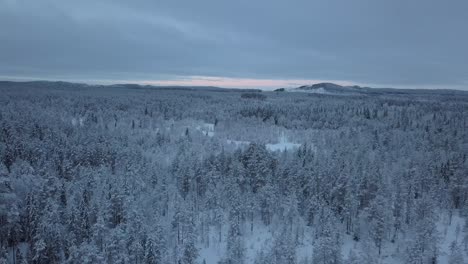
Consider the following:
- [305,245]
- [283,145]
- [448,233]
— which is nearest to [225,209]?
[305,245]

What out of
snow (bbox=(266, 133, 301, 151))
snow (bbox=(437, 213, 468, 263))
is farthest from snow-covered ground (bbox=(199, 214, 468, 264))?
snow (bbox=(266, 133, 301, 151))

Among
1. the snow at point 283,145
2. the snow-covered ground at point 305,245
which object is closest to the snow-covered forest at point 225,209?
the snow-covered ground at point 305,245

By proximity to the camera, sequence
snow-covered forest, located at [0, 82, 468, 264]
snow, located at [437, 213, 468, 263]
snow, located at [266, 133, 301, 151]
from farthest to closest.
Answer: snow, located at [266, 133, 301, 151] → snow, located at [437, 213, 468, 263] → snow-covered forest, located at [0, 82, 468, 264]

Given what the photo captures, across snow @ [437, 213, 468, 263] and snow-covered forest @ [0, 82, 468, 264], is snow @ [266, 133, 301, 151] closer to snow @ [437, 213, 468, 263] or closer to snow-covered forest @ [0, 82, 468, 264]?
snow-covered forest @ [0, 82, 468, 264]

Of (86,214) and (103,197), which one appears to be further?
(103,197)

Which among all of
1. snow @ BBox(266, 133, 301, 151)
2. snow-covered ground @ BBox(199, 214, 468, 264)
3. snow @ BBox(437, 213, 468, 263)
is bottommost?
snow-covered ground @ BBox(199, 214, 468, 264)

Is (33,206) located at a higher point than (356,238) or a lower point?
higher

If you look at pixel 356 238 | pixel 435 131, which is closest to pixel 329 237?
pixel 356 238

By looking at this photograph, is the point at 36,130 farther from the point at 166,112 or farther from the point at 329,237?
the point at 166,112

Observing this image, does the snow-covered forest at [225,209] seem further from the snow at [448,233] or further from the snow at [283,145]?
the snow at [283,145]

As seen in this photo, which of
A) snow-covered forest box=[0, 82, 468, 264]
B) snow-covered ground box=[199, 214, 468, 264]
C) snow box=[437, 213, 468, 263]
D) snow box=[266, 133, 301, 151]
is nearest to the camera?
snow-covered forest box=[0, 82, 468, 264]

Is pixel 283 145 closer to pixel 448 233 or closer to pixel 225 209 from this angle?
pixel 225 209
